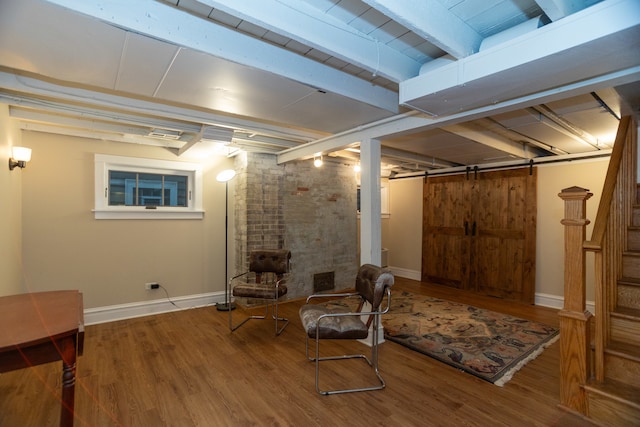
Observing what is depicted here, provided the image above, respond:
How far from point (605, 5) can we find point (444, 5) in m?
0.66

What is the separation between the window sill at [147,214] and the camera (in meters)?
3.70

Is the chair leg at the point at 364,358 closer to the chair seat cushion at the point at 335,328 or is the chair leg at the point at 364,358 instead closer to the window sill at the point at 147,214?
the chair seat cushion at the point at 335,328

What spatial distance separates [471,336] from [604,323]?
1504mm

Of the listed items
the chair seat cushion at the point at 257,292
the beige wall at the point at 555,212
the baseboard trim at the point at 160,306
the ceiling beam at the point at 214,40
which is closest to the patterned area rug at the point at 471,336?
the baseboard trim at the point at 160,306

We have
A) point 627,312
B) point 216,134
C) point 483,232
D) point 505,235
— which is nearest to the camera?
point 627,312

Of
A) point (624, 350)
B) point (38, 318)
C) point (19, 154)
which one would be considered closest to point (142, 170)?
point (19, 154)

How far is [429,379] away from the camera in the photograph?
252 cm

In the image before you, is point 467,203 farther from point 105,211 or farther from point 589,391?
point 105,211

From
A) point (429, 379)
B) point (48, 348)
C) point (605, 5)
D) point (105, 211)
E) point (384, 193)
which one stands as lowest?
point (429, 379)

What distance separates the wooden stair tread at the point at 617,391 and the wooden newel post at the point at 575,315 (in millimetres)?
63

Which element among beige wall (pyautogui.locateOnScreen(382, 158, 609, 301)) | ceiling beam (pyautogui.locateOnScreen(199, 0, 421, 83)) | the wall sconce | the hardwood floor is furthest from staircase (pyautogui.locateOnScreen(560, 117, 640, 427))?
the wall sconce

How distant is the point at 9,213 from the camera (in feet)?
8.80

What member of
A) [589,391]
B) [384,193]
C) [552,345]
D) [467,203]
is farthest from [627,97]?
[384,193]

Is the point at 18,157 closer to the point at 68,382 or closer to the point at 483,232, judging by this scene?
the point at 68,382
